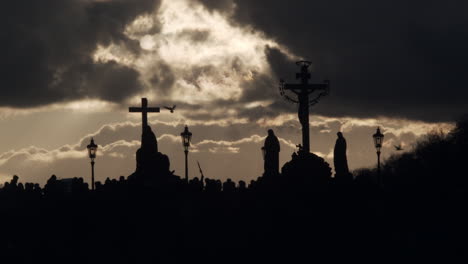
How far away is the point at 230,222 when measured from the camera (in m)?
33.1

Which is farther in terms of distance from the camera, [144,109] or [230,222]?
[144,109]

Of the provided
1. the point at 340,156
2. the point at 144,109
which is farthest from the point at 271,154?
the point at 144,109

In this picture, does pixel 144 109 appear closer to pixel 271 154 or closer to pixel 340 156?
pixel 271 154

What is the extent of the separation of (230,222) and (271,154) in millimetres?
7148

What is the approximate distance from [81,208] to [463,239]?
11.7 meters

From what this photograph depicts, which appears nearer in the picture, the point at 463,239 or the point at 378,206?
the point at 463,239

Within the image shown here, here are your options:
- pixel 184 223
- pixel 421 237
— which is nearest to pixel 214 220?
pixel 184 223

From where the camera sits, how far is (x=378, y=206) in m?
34.6

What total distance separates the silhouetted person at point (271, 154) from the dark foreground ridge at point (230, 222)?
1.73 m

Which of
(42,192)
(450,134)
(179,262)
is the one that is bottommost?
(179,262)

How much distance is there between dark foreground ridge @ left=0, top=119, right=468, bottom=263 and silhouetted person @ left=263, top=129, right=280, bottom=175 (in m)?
1.73

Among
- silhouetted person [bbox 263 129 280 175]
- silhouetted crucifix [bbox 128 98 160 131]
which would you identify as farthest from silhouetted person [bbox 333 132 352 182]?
silhouetted crucifix [bbox 128 98 160 131]

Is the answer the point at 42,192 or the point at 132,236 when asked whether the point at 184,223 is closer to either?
the point at 132,236

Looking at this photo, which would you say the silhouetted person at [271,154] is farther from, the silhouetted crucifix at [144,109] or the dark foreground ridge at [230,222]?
the silhouetted crucifix at [144,109]
